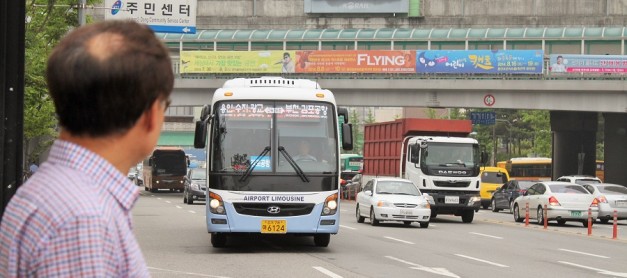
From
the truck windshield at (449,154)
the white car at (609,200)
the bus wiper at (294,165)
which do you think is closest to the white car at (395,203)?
the truck windshield at (449,154)

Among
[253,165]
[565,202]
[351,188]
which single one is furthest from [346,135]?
[351,188]

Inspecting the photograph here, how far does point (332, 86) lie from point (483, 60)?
760 cm

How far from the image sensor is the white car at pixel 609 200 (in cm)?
3644

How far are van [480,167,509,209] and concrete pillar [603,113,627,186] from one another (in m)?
11.7

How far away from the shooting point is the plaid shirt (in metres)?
2.38

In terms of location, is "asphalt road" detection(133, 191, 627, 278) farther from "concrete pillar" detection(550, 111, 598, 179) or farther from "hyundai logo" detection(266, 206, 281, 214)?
"concrete pillar" detection(550, 111, 598, 179)

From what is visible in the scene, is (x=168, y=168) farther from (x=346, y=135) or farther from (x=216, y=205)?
(x=346, y=135)

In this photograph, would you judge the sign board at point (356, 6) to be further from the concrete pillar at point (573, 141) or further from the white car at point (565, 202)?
the white car at point (565, 202)

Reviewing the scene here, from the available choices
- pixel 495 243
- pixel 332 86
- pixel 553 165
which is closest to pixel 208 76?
pixel 332 86

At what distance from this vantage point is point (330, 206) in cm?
1864

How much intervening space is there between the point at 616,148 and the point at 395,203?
3706cm

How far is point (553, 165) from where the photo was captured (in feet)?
221

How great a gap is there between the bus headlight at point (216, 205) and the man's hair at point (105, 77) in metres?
16.0

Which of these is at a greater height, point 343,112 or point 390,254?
point 343,112
